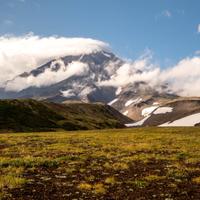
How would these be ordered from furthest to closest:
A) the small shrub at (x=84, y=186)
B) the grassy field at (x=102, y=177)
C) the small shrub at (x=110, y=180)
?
the small shrub at (x=110, y=180) → the small shrub at (x=84, y=186) → the grassy field at (x=102, y=177)

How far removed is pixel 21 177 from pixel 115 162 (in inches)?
402

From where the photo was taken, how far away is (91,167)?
32031mm

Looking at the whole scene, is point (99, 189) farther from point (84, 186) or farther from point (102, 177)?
point (102, 177)

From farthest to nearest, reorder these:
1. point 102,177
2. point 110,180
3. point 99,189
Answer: point 102,177 → point 110,180 → point 99,189

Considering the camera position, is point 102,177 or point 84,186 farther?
point 102,177

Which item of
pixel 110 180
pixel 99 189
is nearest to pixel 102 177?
pixel 110 180

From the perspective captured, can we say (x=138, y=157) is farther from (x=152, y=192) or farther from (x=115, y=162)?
(x=152, y=192)

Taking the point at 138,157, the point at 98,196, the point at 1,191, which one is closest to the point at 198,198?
the point at 98,196

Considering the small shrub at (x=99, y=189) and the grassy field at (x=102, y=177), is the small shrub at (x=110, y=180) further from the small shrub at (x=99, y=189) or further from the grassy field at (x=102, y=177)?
the small shrub at (x=99, y=189)

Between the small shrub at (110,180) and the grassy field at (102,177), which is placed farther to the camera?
the small shrub at (110,180)

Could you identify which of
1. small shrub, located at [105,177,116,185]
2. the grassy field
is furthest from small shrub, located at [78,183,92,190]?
small shrub, located at [105,177,116,185]

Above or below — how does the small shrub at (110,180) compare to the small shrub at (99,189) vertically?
above

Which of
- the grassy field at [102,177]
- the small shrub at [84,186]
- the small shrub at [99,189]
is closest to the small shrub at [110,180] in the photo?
the grassy field at [102,177]

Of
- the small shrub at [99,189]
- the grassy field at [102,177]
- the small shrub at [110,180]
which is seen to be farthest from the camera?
the small shrub at [110,180]
